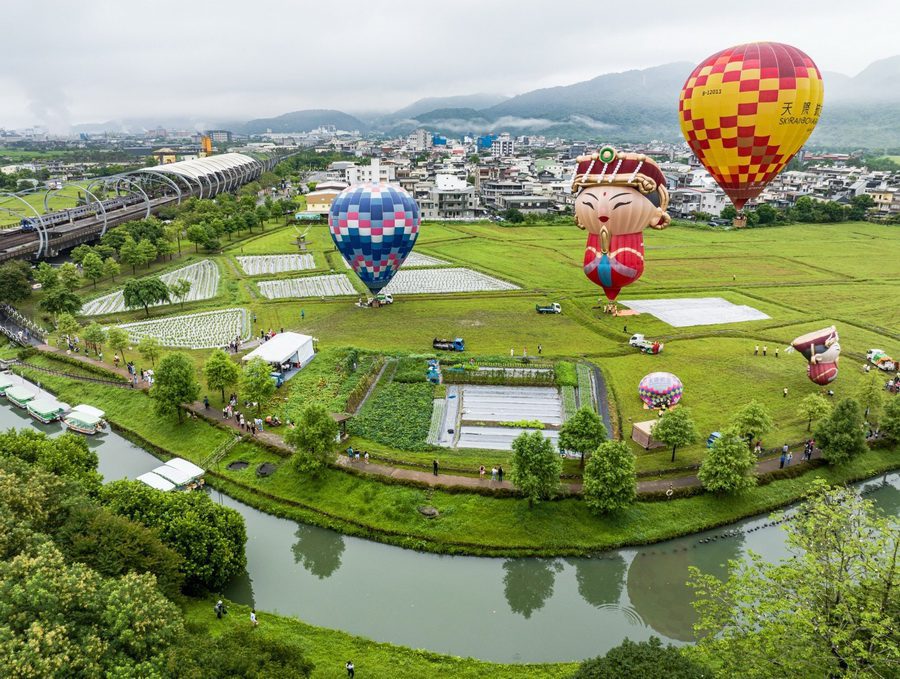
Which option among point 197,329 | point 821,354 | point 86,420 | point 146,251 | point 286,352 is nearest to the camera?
point 86,420

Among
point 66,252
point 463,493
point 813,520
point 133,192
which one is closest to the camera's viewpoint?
point 813,520

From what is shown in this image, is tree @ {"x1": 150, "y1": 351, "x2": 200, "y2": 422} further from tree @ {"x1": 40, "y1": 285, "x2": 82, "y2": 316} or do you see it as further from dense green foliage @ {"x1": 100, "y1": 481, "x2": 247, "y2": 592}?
tree @ {"x1": 40, "y1": 285, "x2": 82, "y2": 316}

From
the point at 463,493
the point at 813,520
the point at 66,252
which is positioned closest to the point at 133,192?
the point at 66,252

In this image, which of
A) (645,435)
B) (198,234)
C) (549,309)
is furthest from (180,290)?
(645,435)

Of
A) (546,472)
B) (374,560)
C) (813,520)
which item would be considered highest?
(813,520)

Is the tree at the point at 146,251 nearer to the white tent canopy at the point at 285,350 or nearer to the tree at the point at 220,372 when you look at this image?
the white tent canopy at the point at 285,350

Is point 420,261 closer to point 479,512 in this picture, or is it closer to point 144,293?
point 144,293

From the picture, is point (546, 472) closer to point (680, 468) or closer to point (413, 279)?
point (680, 468)
